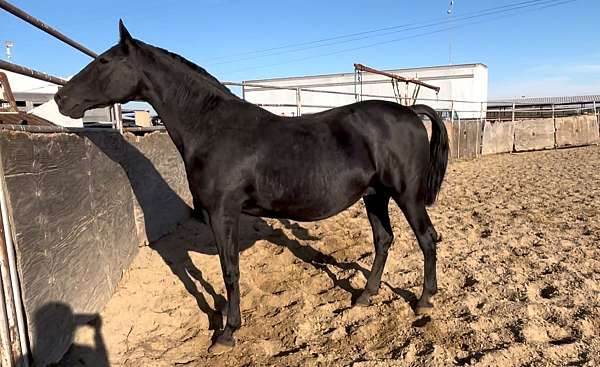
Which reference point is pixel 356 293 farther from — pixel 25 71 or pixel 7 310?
pixel 25 71

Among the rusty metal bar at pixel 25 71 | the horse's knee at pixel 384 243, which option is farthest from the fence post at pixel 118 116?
the horse's knee at pixel 384 243

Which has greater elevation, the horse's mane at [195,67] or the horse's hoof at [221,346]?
the horse's mane at [195,67]

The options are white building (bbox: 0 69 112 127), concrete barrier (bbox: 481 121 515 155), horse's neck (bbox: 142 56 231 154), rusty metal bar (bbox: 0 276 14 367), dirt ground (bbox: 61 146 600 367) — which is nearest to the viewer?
rusty metal bar (bbox: 0 276 14 367)

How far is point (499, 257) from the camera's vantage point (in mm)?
3756

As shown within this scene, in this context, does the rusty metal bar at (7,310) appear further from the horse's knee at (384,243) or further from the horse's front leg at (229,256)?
the horse's knee at (384,243)

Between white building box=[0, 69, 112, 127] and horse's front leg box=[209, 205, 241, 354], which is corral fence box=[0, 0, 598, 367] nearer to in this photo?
white building box=[0, 69, 112, 127]

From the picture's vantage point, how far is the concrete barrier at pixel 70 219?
215 cm

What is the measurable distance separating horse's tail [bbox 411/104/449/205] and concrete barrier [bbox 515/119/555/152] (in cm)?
1319

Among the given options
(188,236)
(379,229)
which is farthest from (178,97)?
(188,236)

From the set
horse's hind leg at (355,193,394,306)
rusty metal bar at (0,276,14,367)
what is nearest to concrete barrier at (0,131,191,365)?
rusty metal bar at (0,276,14,367)

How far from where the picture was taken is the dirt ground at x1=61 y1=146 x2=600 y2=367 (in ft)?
8.13

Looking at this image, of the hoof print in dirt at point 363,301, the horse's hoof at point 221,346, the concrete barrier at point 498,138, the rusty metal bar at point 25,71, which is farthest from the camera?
the concrete barrier at point 498,138

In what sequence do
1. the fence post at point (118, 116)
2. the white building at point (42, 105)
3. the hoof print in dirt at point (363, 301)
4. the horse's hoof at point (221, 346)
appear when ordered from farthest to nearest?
the white building at point (42, 105), the fence post at point (118, 116), the hoof print in dirt at point (363, 301), the horse's hoof at point (221, 346)

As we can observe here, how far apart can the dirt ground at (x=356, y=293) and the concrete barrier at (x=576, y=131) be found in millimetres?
11827
